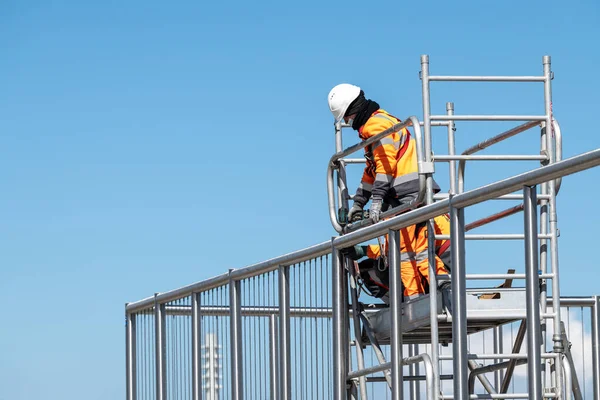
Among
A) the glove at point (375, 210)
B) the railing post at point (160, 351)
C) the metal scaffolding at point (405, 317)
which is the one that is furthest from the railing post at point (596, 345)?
the railing post at point (160, 351)

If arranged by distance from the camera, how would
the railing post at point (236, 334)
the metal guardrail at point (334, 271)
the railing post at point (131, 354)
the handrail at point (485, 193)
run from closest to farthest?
the handrail at point (485, 193) < the metal guardrail at point (334, 271) < the railing post at point (236, 334) < the railing post at point (131, 354)

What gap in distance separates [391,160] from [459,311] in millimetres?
2747

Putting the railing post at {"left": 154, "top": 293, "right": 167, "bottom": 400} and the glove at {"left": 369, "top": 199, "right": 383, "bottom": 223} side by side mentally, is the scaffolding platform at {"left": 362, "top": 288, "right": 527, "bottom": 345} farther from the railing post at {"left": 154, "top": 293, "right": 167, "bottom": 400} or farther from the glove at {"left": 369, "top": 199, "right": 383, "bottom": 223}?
the railing post at {"left": 154, "top": 293, "right": 167, "bottom": 400}

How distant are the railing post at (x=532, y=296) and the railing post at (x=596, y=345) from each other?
454 cm

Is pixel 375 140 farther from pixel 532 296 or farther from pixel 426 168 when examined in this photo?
pixel 532 296

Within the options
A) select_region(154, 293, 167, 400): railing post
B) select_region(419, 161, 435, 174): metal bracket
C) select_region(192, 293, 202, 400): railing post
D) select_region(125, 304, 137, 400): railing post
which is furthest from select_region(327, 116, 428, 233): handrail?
select_region(125, 304, 137, 400): railing post

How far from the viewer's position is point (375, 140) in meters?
10.7

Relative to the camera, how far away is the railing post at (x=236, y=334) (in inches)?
463

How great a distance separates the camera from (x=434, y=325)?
900 centimetres

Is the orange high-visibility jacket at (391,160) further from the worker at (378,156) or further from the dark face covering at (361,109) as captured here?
the dark face covering at (361,109)

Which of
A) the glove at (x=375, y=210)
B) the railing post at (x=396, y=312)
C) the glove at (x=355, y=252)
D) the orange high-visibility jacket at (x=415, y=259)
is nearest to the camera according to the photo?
the railing post at (x=396, y=312)

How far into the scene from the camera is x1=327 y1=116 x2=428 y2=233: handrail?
9.98 metres

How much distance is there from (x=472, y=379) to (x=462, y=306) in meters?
2.62

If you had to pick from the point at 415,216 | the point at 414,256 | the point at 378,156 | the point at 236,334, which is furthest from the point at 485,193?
the point at 236,334
